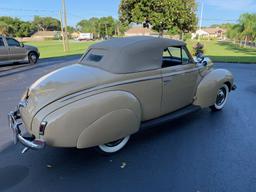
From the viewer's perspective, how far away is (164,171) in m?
2.94

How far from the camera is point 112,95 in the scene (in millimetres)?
3045

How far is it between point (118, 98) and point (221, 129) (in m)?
2.26

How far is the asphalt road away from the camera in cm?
268

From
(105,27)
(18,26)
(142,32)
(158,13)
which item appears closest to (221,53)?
(158,13)

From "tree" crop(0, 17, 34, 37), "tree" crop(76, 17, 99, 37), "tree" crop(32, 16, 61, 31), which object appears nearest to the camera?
"tree" crop(0, 17, 34, 37)

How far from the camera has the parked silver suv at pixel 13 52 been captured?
12.4 m

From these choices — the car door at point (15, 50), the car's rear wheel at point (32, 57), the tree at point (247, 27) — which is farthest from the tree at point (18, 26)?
the car door at point (15, 50)

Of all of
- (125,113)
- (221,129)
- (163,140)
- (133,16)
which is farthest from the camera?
(133,16)

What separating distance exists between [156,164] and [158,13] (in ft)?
52.3

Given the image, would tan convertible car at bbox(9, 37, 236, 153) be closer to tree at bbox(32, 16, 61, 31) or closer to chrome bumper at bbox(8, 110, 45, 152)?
chrome bumper at bbox(8, 110, 45, 152)

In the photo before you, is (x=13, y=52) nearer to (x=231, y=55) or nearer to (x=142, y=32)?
(x=231, y=55)

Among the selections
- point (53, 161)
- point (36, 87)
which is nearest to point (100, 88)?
point (36, 87)

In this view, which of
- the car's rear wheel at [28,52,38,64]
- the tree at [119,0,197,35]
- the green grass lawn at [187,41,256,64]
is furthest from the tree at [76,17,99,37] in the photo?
the car's rear wheel at [28,52,38,64]

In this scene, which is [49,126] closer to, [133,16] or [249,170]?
[249,170]
